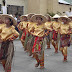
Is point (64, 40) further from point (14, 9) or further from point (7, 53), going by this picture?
point (14, 9)

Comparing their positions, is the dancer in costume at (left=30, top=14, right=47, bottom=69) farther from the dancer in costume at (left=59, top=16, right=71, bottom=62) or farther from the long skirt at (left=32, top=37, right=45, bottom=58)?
the dancer in costume at (left=59, top=16, right=71, bottom=62)

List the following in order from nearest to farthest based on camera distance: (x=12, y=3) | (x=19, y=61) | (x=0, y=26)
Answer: (x=0, y=26), (x=19, y=61), (x=12, y=3)

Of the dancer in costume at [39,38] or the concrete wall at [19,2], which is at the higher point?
the concrete wall at [19,2]

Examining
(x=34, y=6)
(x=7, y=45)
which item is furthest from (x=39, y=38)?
(x=34, y=6)

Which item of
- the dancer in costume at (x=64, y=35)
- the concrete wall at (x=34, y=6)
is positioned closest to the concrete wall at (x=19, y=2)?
the concrete wall at (x=34, y=6)

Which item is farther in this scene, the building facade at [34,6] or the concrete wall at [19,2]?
the building facade at [34,6]

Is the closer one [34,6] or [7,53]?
[7,53]

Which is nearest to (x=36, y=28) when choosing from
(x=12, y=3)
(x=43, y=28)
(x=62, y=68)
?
Result: (x=43, y=28)

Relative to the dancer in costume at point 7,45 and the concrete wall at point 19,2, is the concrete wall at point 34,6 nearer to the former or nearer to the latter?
the concrete wall at point 19,2

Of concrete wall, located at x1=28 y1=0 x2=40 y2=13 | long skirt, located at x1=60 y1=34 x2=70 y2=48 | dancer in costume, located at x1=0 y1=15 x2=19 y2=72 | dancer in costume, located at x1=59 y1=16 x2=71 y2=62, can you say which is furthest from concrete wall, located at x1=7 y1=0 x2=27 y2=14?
dancer in costume, located at x1=0 y1=15 x2=19 y2=72

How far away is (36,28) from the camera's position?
6762 millimetres

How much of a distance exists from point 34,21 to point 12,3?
16.5 m

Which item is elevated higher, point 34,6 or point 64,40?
point 34,6

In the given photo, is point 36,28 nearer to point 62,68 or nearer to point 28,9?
point 62,68
